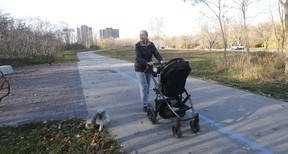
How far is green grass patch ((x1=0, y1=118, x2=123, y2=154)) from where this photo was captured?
14.3 feet

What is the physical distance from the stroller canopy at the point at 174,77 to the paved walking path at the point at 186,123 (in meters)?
0.80

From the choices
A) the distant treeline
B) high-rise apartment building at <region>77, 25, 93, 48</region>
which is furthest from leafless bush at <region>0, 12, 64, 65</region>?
high-rise apartment building at <region>77, 25, 93, 48</region>

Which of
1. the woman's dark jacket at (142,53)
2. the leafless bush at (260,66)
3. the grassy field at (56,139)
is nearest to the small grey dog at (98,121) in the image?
the grassy field at (56,139)

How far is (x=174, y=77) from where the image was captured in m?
4.90

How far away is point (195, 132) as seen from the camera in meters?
4.94

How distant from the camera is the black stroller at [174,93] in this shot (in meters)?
4.84

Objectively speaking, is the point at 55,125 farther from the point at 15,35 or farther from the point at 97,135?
the point at 15,35

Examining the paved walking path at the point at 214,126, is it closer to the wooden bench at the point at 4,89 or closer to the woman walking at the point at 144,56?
the woman walking at the point at 144,56

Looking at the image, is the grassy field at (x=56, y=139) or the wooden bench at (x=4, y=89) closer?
the grassy field at (x=56, y=139)

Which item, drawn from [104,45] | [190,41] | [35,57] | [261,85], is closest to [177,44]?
[190,41]

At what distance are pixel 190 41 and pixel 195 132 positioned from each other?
84.3 meters

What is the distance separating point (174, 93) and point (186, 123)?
835 mm

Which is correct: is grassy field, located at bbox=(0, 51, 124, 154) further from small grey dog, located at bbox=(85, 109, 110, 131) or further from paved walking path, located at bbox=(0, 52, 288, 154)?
paved walking path, located at bbox=(0, 52, 288, 154)

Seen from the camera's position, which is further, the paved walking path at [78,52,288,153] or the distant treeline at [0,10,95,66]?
the distant treeline at [0,10,95,66]
